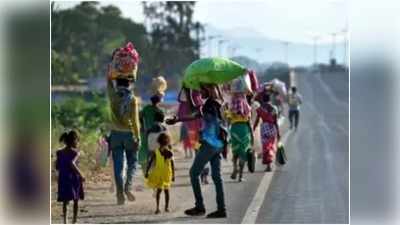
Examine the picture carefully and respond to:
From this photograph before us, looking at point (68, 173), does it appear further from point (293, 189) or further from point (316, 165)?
point (316, 165)

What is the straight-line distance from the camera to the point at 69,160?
653cm

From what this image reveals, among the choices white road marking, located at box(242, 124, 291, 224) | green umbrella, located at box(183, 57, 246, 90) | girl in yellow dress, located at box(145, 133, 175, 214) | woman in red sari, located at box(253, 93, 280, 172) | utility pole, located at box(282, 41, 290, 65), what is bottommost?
white road marking, located at box(242, 124, 291, 224)

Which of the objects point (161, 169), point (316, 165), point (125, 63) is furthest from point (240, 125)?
point (125, 63)

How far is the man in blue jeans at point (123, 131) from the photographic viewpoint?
684cm

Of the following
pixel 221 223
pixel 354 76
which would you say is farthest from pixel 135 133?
A: pixel 354 76

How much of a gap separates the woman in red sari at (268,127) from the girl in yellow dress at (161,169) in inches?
31.3

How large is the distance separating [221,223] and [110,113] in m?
0.95

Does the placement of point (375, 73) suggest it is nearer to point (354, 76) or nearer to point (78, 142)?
point (354, 76)

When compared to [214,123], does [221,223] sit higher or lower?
lower

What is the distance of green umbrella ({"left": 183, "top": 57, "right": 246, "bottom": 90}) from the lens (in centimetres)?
655

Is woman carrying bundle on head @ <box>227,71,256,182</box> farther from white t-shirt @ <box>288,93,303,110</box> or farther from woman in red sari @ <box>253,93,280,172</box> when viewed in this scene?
white t-shirt @ <box>288,93,303,110</box>

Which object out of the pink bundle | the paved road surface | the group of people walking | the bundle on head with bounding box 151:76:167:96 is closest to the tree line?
the bundle on head with bounding box 151:76:167:96

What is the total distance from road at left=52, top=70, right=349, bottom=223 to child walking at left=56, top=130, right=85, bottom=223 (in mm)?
96

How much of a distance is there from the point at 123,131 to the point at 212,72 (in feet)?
2.37
